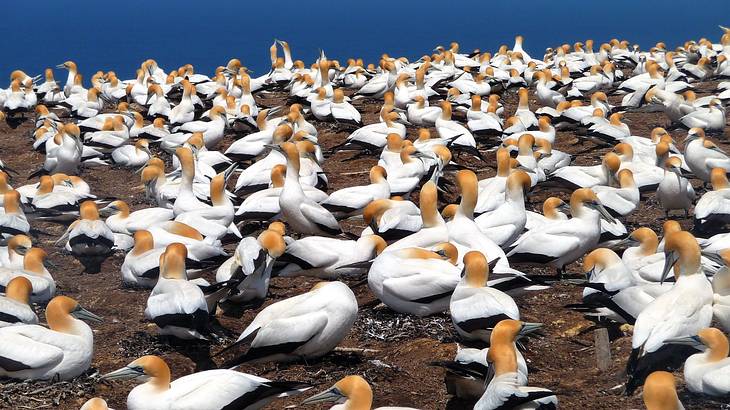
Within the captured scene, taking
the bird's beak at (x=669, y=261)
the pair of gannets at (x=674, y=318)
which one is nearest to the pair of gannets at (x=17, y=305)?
the pair of gannets at (x=674, y=318)

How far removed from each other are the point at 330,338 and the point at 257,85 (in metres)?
15.1

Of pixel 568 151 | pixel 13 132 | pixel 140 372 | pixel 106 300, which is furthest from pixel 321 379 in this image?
pixel 13 132

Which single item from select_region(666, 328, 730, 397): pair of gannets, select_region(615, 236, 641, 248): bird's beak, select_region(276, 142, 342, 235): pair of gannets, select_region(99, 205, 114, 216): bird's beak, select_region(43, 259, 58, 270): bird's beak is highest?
select_region(99, 205, 114, 216): bird's beak

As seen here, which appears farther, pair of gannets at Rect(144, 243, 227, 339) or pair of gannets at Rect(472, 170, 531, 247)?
pair of gannets at Rect(472, 170, 531, 247)

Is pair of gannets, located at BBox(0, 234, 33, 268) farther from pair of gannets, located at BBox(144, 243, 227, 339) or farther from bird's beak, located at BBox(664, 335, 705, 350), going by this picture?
bird's beak, located at BBox(664, 335, 705, 350)

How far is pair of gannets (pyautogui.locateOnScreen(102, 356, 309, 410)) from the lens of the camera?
18.5 ft

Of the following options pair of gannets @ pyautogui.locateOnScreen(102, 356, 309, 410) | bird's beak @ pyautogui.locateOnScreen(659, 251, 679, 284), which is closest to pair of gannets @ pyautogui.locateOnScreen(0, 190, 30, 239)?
pair of gannets @ pyautogui.locateOnScreen(102, 356, 309, 410)

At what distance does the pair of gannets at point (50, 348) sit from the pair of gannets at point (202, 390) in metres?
0.84

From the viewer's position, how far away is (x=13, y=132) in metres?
18.5

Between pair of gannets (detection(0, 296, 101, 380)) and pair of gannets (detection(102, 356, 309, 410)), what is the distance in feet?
2.77

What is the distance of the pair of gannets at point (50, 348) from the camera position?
21.1 feet

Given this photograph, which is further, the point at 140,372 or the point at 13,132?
the point at 13,132

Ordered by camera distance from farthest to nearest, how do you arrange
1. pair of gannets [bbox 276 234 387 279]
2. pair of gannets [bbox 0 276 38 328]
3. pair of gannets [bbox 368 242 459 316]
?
pair of gannets [bbox 276 234 387 279]
pair of gannets [bbox 368 242 459 316]
pair of gannets [bbox 0 276 38 328]

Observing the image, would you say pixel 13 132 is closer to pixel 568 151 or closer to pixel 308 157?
pixel 308 157
